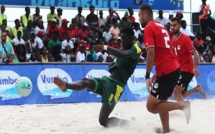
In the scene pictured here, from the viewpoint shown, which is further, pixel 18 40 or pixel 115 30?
pixel 115 30

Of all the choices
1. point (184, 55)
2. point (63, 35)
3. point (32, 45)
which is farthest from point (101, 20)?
point (184, 55)

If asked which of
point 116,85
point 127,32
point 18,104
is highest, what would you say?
point 127,32

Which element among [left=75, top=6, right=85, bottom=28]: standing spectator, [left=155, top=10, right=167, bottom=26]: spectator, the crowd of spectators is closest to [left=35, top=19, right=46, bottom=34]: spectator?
the crowd of spectators

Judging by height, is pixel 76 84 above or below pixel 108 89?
above

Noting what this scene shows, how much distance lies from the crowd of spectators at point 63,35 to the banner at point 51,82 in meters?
1.64

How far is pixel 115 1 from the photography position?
1962cm

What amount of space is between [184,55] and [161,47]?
2.72m

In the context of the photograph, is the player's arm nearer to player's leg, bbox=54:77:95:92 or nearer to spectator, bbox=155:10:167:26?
player's leg, bbox=54:77:95:92

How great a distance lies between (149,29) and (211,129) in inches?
77.8

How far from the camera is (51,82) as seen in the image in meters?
13.7

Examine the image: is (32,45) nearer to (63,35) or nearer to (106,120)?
(63,35)

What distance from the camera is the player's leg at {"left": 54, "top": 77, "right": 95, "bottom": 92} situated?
7082mm

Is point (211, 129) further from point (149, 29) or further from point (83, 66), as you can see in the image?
point (83, 66)

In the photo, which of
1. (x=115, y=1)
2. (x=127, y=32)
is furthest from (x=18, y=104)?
(x=115, y=1)
